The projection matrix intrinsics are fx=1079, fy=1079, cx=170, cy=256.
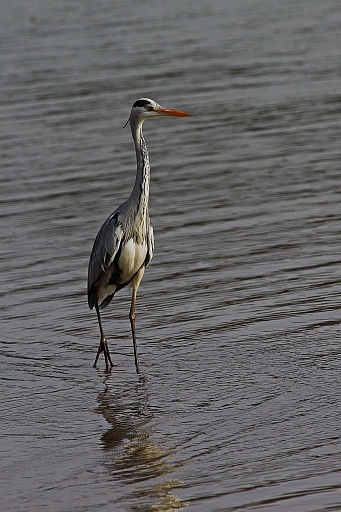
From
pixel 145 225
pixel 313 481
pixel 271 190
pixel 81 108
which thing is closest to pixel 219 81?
pixel 81 108

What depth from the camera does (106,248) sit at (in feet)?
26.0

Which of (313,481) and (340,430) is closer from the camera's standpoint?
(313,481)

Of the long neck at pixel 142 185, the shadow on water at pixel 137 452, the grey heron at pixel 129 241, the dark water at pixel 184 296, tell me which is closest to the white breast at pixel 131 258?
the grey heron at pixel 129 241

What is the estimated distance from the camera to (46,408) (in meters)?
6.83

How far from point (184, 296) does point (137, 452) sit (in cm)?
296

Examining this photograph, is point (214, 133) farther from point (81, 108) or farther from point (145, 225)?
point (145, 225)

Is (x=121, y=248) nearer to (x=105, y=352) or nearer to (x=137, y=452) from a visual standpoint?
(x=105, y=352)

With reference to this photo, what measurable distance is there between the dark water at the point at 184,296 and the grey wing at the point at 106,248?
0.58m

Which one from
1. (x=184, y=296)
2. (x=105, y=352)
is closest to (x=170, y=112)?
(x=184, y=296)

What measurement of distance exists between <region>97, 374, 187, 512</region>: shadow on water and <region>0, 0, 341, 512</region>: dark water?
0.04 ft

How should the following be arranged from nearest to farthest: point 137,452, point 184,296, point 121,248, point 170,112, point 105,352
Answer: point 137,452, point 105,352, point 121,248, point 170,112, point 184,296

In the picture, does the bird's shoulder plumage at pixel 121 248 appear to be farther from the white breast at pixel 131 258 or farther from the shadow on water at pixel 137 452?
the shadow on water at pixel 137 452

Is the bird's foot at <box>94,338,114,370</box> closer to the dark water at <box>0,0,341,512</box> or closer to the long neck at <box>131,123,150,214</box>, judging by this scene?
the dark water at <box>0,0,341,512</box>

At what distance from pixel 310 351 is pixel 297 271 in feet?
6.02
